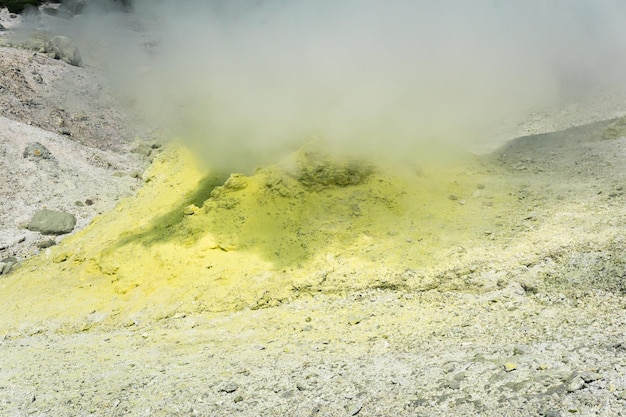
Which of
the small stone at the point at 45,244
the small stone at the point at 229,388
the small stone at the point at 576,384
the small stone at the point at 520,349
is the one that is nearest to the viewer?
the small stone at the point at 576,384

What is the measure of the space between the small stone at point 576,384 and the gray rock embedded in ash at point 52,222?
8.16 m

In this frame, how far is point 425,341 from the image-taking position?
4004 millimetres

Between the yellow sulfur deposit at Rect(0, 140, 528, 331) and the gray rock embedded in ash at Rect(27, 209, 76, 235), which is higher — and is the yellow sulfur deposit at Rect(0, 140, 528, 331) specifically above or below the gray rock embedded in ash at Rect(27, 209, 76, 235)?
above

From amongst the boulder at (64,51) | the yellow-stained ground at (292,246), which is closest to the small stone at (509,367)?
the yellow-stained ground at (292,246)

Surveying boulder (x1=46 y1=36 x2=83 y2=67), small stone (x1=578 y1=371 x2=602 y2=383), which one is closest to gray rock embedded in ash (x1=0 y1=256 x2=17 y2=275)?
small stone (x1=578 y1=371 x2=602 y2=383)

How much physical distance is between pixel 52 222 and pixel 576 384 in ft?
27.7

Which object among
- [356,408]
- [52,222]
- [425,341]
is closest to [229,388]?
[356,408]

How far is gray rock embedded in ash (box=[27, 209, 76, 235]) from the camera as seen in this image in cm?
874

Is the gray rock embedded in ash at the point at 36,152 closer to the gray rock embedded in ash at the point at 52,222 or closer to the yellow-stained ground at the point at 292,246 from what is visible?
the gray rock embedded in ash at the point at 52,222

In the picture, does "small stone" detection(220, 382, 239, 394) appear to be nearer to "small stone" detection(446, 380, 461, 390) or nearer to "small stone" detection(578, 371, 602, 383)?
"small stone" detection(446, 380, 461, 390)

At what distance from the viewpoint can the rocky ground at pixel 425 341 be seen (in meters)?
3.18

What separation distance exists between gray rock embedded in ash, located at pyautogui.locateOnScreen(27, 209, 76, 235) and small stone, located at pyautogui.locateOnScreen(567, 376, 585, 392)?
26.8 feet

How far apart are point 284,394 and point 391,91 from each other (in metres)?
6.29

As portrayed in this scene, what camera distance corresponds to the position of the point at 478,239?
5297mm
